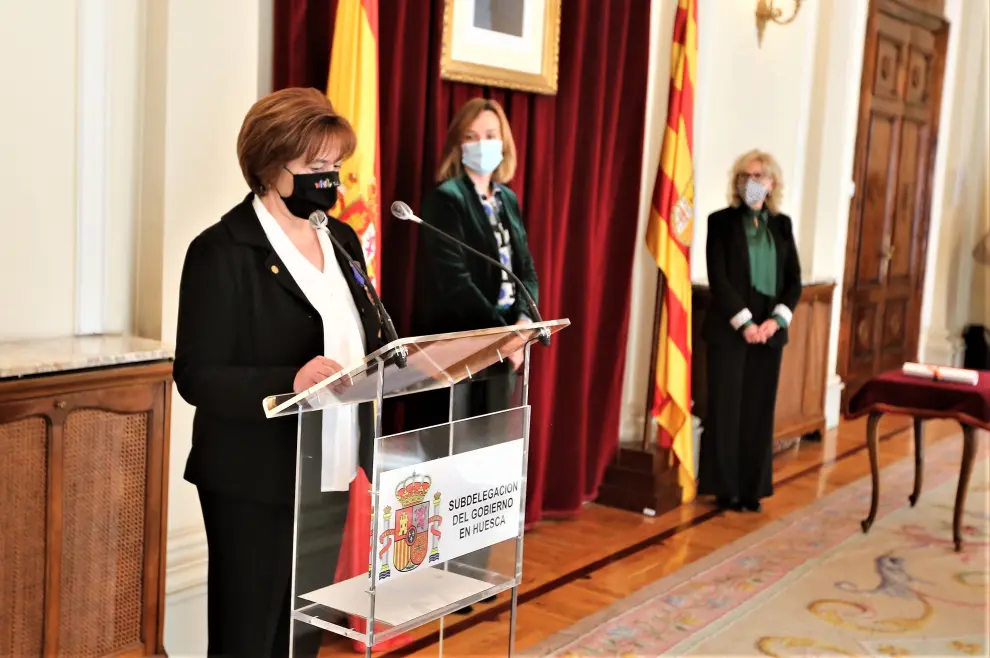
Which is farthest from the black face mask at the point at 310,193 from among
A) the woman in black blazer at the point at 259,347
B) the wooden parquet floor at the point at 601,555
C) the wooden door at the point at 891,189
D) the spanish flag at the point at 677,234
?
the wooden door at the point at 891,189

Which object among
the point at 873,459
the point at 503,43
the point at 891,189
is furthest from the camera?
the point at 891,189

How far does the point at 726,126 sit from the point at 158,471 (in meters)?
3.56

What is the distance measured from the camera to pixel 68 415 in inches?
91.4

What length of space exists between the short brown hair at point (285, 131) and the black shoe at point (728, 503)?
313 centimetres

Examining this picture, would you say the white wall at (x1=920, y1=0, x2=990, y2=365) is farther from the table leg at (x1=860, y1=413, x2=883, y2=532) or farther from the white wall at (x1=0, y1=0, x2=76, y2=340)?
the white wall at (x1=0, y1=0, x2=76, y2=340)

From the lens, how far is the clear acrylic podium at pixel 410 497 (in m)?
1.72

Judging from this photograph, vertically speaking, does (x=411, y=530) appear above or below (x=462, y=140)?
below

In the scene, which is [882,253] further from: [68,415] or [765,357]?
[68,415]

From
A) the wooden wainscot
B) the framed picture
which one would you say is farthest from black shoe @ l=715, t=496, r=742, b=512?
the framed picture

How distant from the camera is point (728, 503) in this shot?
4.67 meters

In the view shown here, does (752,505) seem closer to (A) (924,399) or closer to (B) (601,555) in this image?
(A) (924,399)

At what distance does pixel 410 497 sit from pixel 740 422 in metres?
3.13

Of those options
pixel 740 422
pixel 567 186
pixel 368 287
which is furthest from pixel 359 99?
pixel 740 422

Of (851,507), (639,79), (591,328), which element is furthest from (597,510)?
(639,79)
